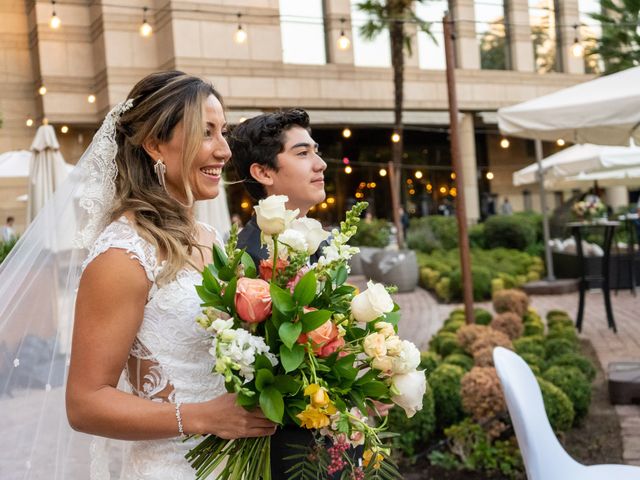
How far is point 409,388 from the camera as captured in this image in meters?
1.73

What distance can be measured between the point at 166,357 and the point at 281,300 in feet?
1.65

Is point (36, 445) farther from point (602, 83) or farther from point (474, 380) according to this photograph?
point (602, 83)

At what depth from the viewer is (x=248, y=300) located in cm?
160

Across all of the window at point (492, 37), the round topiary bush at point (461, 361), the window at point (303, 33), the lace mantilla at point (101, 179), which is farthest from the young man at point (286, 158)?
the window at point (492, 37)

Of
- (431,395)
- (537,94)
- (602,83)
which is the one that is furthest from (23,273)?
(537,94)

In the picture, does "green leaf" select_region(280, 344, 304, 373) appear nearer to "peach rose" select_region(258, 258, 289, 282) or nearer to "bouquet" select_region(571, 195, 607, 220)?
"peach rose" select_region(258, 258, 289, 282)

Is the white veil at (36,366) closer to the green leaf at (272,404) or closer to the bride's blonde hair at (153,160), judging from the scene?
the bride's blonde hair at (153,160)

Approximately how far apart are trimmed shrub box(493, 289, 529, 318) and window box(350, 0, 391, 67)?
1776 cm

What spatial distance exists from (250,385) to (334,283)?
0.31 m

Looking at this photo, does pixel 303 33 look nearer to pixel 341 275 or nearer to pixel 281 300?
pixel 341 275

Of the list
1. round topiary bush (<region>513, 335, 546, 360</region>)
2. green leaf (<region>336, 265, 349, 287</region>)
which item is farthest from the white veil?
round topiary bush (<region>513, 335, 546, 360</region>)

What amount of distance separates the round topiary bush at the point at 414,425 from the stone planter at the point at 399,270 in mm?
10467

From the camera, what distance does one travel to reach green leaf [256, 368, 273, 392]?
1.59 m

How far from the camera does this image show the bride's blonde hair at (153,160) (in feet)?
6.47
